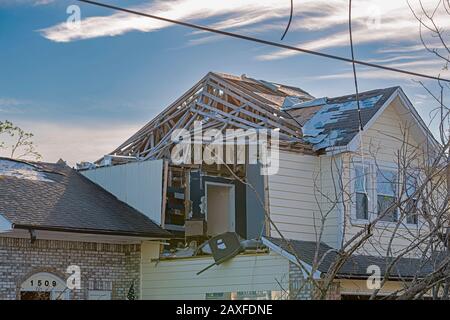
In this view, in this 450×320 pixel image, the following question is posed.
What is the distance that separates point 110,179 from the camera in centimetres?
2141

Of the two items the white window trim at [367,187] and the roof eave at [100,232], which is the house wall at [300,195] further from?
the roof eave at [100,232]

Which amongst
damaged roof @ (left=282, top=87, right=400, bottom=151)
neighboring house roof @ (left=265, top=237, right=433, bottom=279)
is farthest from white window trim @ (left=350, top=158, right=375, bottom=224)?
neighboring house roof @ (left=265, top=237, right=433, bottom=279)

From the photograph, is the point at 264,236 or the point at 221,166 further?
the point at 221,166

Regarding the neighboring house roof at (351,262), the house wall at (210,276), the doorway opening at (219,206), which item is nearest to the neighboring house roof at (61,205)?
the house wall at (210,276)

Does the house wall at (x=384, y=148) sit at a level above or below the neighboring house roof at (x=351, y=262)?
above

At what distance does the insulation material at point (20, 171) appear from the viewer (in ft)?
65.8

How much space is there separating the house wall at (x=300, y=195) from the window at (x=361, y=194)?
0.57 metres
